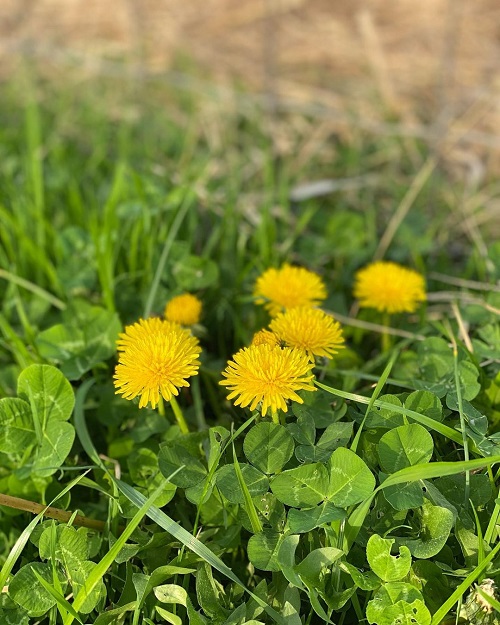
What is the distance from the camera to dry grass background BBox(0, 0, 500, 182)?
8.91ft

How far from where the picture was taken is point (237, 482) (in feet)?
3.18

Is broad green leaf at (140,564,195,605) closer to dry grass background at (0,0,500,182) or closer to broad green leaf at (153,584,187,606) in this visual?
broad green leaf at (153,584,187,606)

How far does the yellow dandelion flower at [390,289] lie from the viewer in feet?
4.39

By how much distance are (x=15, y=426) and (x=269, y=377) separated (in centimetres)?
44

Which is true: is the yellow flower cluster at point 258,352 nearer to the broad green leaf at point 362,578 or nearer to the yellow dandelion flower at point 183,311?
the yellow dandelion flower at point 183,311

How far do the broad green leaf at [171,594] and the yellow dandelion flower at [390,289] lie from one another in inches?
25.1

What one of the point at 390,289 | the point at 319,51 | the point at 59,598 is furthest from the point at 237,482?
the point at 319,51

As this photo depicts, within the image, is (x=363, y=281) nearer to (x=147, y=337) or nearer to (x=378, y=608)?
(x=147, y=337)

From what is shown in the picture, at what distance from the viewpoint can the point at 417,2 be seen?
357 centimetres

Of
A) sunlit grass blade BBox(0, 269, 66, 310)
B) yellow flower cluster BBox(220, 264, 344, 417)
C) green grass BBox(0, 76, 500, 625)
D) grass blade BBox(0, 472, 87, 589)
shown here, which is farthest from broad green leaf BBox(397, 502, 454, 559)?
sunlit grass blade BBox(0, 269, 66, 310)

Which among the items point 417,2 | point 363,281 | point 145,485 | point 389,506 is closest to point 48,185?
point 363,281

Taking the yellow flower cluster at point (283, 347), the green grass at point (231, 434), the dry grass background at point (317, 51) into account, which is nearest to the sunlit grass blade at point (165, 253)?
the green grass at point (231, 434)

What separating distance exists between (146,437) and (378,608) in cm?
46

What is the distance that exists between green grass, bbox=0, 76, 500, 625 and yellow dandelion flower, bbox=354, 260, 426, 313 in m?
0.07
